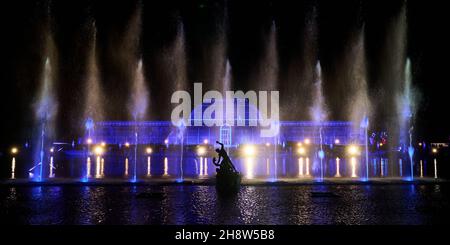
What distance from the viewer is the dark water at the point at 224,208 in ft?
A: 33.6

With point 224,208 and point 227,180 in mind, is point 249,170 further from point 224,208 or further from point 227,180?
point 224,208

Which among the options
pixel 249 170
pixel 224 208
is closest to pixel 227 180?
pixel 224 208

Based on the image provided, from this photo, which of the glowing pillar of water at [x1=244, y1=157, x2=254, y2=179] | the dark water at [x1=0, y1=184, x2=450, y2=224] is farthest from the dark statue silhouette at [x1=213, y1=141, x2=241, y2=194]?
the glowing pillar of water at [x1=244, y1=157, x2=254, y2=179]

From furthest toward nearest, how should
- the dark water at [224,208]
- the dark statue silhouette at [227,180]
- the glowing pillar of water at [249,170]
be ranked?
the glowing pillar of water at [249,170], the dark statue silhouette at [227,180], the dark water at [224,208]

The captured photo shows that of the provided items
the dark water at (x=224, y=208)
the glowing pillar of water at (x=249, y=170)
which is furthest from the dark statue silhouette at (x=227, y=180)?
the glowing pillar of water at (x=249, y=170)

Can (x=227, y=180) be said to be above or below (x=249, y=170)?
above

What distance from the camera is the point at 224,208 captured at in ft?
39.7

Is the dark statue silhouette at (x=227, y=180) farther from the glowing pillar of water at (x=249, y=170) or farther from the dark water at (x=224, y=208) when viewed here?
the glowing pillar of water at (x=249, y=170)

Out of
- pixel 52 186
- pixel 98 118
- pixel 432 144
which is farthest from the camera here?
pixel 98 118

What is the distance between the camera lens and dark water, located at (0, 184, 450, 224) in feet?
33.6

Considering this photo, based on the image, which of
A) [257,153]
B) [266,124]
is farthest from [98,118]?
[257,153]
